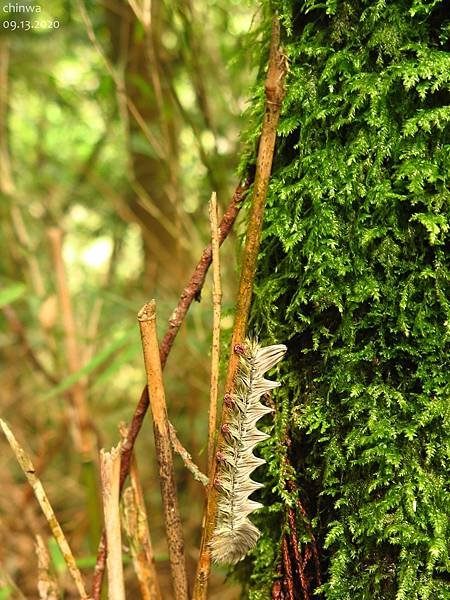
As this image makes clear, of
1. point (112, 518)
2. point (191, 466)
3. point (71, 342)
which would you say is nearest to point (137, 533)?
point (112, 518)

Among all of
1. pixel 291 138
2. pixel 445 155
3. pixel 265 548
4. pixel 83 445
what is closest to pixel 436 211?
pixel 445 155

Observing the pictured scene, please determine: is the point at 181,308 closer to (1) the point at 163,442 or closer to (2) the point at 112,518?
(1) the point at 163,442

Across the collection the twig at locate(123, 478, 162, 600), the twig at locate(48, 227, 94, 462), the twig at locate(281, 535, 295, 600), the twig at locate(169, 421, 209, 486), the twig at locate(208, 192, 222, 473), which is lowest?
the twig at locate(281, 535, 295, 600)

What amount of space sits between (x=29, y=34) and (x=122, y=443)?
2683 millimetres

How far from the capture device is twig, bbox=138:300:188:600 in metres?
0.72

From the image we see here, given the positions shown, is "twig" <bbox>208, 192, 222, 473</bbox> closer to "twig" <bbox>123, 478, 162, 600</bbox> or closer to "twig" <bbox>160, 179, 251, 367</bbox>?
"twig" <bbox>160, 179, 251, 367</bbox>

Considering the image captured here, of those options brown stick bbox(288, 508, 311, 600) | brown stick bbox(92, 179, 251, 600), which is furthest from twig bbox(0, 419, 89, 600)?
brown stick bbox(288, 508, 311, 600)

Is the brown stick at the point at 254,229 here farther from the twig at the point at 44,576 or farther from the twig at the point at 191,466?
the twig at the point at 44,576

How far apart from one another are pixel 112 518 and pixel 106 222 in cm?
295

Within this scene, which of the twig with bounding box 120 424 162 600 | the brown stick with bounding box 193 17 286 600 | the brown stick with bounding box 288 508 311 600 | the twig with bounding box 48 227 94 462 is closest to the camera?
the brown stick with bounding box 193 17 286 600

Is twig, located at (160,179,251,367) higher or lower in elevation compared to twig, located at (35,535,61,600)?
higher

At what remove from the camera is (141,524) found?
0.86 meters

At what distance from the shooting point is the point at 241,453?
69cm

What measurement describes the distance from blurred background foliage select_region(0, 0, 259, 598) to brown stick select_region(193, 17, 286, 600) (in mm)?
589
